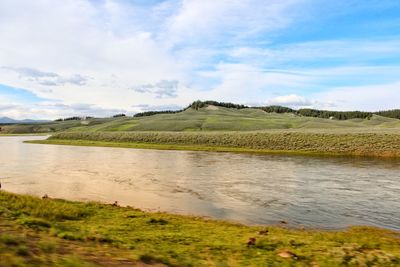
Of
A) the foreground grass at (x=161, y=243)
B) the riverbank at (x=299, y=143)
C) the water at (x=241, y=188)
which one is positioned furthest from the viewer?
the riverbank at (x=299, y=143)

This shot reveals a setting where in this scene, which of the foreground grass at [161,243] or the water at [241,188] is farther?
the water at [241,188]

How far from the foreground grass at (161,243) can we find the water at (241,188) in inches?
151

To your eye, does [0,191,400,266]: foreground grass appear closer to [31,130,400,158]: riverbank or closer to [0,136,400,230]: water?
[0,136,400,230]: water

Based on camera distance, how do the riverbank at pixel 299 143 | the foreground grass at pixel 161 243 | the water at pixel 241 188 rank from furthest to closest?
the riverbank at pixel 299 143
the water at pixel 241 188
the foreground grass at pixel 161 243

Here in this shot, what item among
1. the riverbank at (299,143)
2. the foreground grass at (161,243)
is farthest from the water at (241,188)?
the riverbank at (299,143)

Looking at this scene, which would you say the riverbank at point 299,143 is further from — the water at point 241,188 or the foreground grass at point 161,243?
the foreground grass at point 161,243

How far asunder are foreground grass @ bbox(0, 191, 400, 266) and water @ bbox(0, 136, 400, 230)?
385cm

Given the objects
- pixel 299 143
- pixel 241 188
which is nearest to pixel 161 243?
pixel 241 188

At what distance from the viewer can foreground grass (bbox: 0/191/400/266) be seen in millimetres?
9766

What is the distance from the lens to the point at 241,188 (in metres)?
32.8

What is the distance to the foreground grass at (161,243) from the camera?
384 inches

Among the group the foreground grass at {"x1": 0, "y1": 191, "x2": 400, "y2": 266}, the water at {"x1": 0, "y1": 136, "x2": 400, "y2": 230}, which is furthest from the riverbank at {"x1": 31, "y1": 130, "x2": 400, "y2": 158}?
the foreground grass at {"x1": 0, "y1": 191, "x2": 400, "y2": 266}

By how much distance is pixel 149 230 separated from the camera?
16.4 metres

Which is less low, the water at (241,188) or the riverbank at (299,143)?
the riverbank at (299,143)
